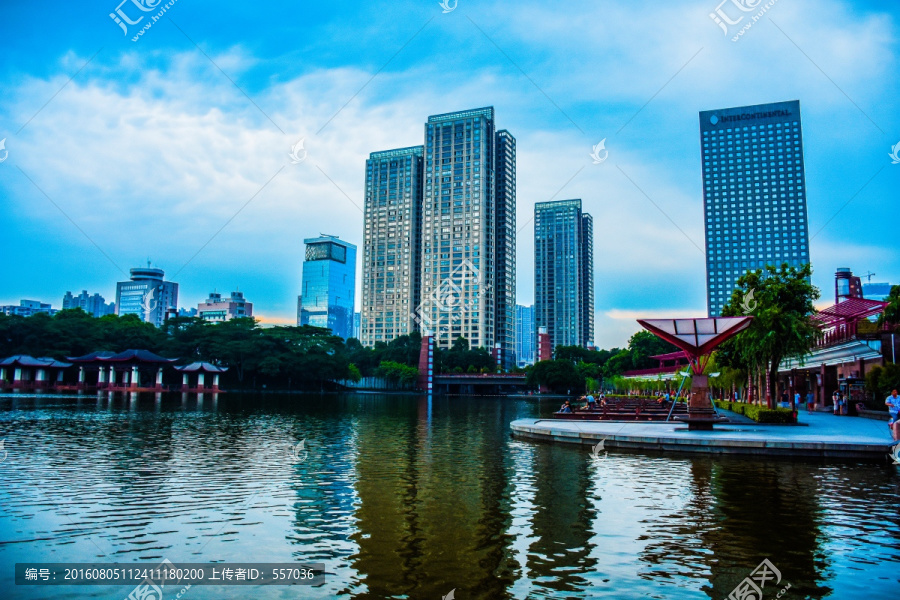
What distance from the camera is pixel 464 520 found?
42.3ft

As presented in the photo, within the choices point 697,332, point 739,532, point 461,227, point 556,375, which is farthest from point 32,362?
point 461,227

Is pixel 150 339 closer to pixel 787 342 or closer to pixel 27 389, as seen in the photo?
pixel 27 389

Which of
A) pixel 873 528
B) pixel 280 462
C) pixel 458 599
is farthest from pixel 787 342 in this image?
pixel 458 599

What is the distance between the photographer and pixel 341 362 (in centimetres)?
12612

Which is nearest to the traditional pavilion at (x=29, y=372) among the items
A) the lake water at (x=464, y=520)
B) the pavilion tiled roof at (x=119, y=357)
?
the pavilion tiled roof at (x=119, y=357)

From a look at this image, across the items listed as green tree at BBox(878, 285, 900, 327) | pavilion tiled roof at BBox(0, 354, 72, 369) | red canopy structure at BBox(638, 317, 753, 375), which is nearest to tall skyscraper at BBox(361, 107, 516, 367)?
pavilion tiled roof at BBox(0, 354, 72, 369)

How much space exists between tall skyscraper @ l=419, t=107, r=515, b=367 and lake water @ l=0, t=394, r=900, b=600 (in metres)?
166

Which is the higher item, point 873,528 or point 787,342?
point 787,342

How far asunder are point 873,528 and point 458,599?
29.2 feet

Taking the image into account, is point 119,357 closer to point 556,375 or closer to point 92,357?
point 92,357

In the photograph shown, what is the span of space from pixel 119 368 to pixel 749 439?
9505 centimetres

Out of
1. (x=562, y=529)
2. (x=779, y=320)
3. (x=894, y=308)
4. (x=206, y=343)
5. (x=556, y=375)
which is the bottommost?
(x=562, y=529)

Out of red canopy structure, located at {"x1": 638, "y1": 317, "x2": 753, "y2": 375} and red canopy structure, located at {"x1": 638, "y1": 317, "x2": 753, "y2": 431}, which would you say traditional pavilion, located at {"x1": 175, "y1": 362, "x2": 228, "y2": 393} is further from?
red canopy structure, located at {"x1": 638, "y1": 317, "x2": 753, "y2": 375}

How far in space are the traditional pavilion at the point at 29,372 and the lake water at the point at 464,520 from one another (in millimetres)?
78323
